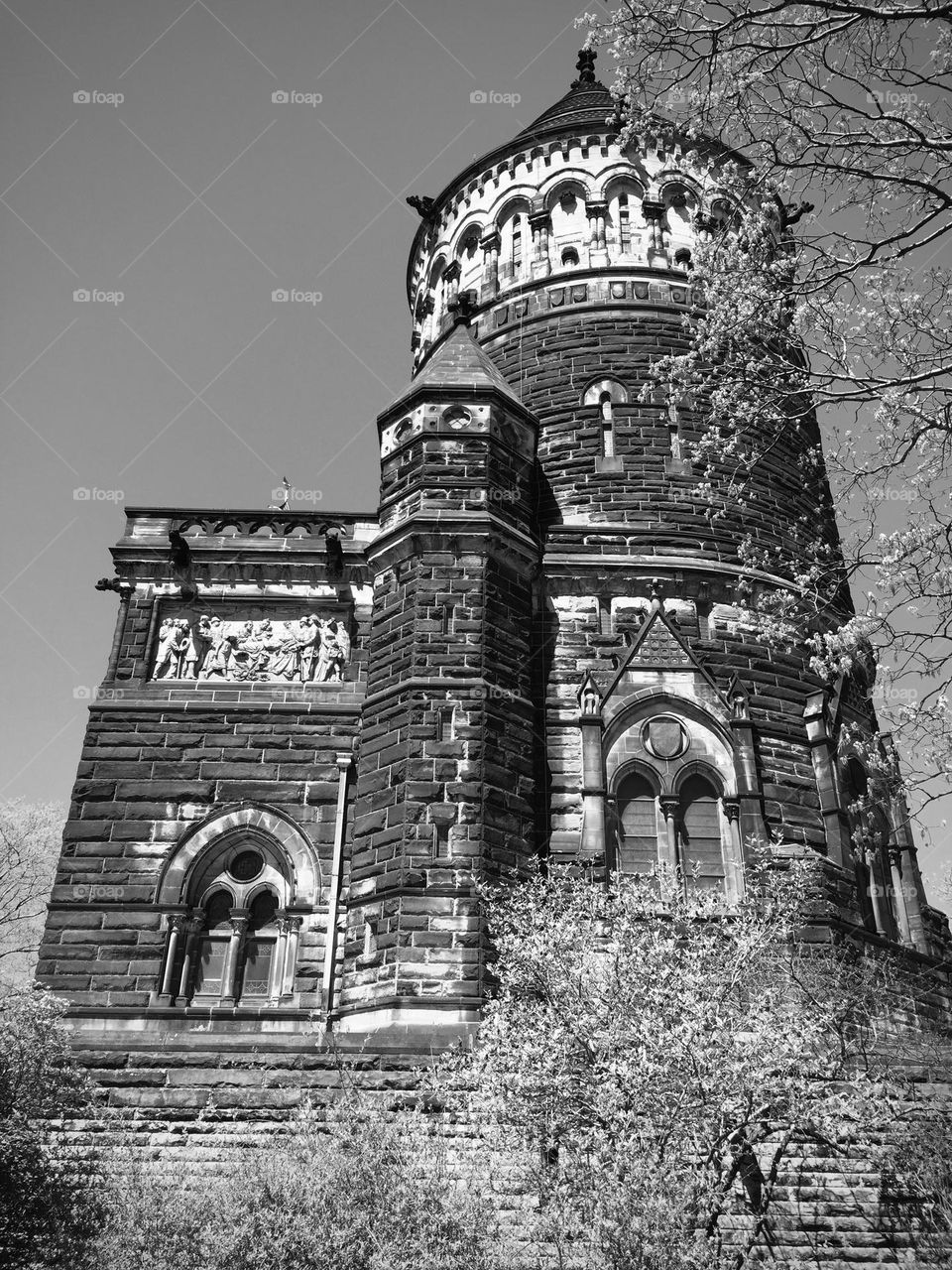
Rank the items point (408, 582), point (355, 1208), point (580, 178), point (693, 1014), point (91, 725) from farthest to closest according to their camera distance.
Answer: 1. point (580, 178)
2. point (91, 725)
3. point (408, 582)
4. point (693, 1014)
5. point (355, 1208)

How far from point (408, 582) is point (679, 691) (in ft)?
12.8

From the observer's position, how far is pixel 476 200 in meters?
22.1

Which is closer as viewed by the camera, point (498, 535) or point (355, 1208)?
point (355, 1208)

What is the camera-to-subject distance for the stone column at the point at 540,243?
20047 mm

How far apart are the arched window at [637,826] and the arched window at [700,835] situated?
352mm

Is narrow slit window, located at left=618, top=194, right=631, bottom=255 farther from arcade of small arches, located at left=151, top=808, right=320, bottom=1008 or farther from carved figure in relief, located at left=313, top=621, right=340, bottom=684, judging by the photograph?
arcade of small arches, located at left=151, top=808, right=320, bottom=1008

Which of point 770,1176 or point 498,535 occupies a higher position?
point 498,535

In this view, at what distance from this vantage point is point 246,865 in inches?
586

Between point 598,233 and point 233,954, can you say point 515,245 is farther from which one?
point 233,954

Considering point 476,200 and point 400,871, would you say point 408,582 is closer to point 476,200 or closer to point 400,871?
point 400,871

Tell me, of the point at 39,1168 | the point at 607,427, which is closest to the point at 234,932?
the point at 39,1168

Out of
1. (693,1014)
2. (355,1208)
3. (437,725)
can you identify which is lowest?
(355,1208)

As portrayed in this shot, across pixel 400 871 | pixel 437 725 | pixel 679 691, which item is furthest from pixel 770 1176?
pixel 679 691

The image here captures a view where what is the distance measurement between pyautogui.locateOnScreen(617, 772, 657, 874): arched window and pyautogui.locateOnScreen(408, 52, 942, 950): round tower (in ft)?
0.09
